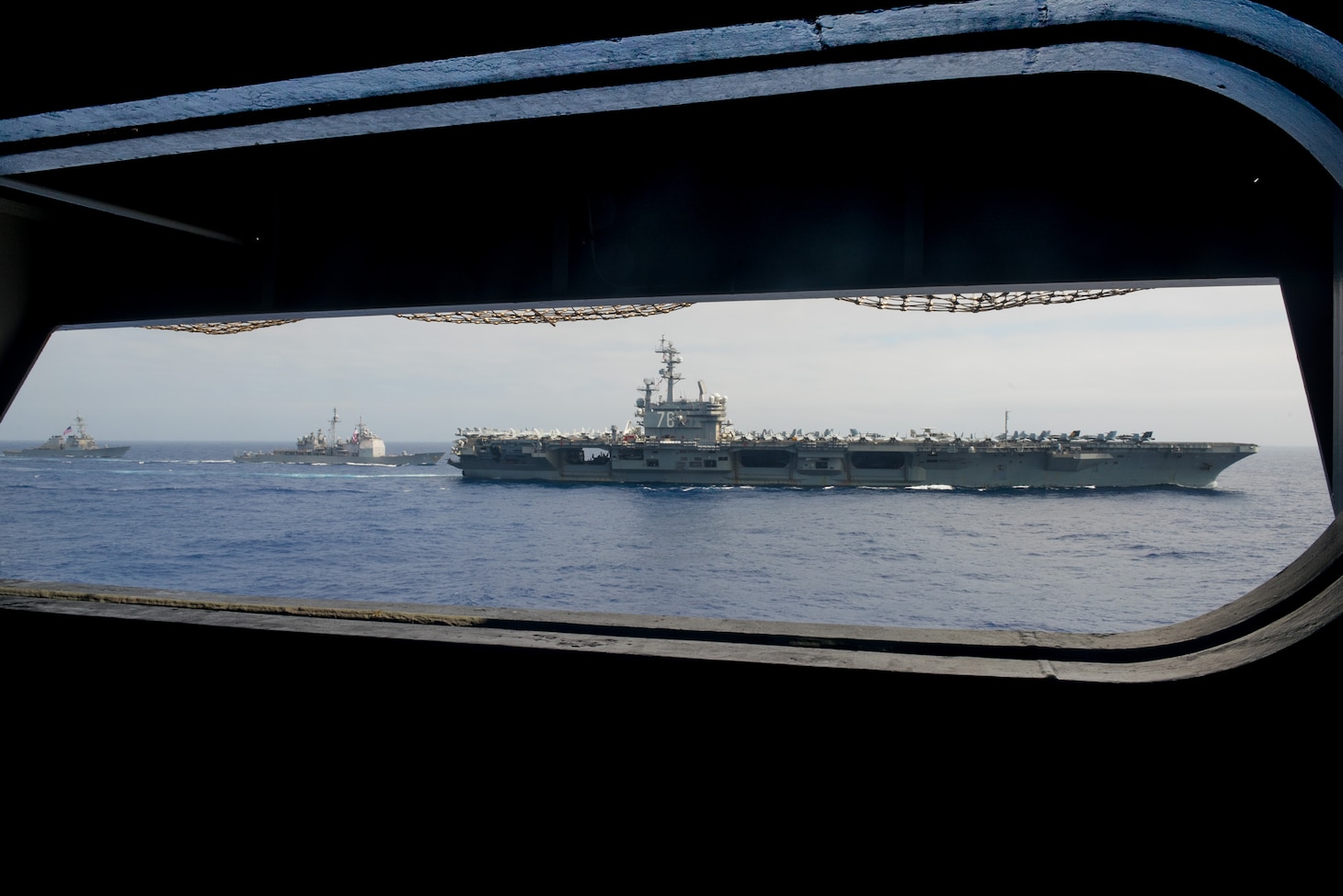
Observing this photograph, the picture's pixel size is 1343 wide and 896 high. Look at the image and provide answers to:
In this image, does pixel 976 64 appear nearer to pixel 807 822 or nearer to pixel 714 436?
pixel 807 822

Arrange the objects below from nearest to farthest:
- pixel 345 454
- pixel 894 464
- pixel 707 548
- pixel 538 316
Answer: pixel 538 316 → pixel 707 548 → pixel 894 464 → pixel 345 454

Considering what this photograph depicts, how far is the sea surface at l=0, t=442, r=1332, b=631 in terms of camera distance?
81.4ft

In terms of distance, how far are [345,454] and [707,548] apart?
70056 millimetres

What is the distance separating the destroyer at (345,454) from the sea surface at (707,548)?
2970 cm

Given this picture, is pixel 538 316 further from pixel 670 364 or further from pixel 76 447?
pixel 76 447

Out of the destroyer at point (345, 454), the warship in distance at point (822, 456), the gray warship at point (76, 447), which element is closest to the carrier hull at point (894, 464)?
the warship in distance at point (822, 456)

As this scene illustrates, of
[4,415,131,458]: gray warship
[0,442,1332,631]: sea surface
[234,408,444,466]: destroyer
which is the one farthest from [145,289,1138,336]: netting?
[4,415,131,458]: gray warship

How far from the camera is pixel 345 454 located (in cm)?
8800

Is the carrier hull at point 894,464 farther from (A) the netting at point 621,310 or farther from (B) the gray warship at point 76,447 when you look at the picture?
(B) the gray warship at point 76,447

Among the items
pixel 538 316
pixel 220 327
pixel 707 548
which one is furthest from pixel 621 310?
pixel 707 548

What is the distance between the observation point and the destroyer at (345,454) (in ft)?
285

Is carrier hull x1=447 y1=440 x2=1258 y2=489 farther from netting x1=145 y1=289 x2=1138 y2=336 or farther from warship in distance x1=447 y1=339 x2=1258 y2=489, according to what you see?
netting x1=145 y1=289 x2=1138 y2=336

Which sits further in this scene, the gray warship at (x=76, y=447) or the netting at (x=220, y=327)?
the gray warship at (x=76, y=447)

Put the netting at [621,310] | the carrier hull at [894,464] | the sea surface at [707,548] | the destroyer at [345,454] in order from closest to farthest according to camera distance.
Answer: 1. the netting at [621,310]
2. the sea surface at [707,548]
3. the carrier hull at [894,464]
4. the destroyer at [345,454]
